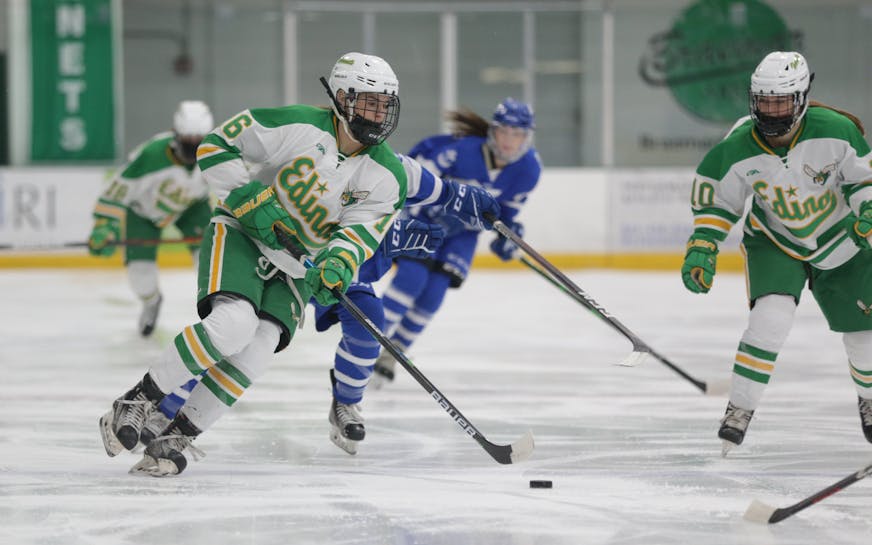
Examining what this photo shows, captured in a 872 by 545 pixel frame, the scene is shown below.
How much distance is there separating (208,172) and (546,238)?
6752 millimetres

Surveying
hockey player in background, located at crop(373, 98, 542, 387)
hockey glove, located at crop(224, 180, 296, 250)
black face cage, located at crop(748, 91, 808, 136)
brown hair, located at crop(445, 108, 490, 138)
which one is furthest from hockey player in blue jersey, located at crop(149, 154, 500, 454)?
brown hair, located at crop(445, 108, 490, 138)

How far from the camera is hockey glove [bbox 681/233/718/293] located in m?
3.66

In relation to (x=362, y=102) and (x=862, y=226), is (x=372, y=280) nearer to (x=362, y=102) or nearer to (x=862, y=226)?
(x=362, y=102)

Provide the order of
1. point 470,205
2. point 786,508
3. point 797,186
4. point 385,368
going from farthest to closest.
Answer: point 385,368, point 470,205, point 797,186, point 786,508

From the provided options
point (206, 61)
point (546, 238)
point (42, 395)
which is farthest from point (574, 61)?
point (42, 395)

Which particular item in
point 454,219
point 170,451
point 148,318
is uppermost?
point 454,219

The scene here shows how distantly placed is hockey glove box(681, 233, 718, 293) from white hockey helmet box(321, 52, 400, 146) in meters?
0.94

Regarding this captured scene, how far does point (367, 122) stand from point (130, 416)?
0.92 metres

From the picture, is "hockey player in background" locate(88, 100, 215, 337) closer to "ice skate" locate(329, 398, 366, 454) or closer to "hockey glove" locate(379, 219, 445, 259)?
"hockey glove" locate(379, 219, 445, 259)

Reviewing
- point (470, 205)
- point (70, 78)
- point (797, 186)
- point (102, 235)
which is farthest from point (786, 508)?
point (70, 78)

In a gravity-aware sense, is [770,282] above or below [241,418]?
above

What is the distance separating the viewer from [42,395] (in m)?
4.64

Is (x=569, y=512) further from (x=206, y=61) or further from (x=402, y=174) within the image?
(x=206, y=61)

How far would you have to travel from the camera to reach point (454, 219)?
502 cm
